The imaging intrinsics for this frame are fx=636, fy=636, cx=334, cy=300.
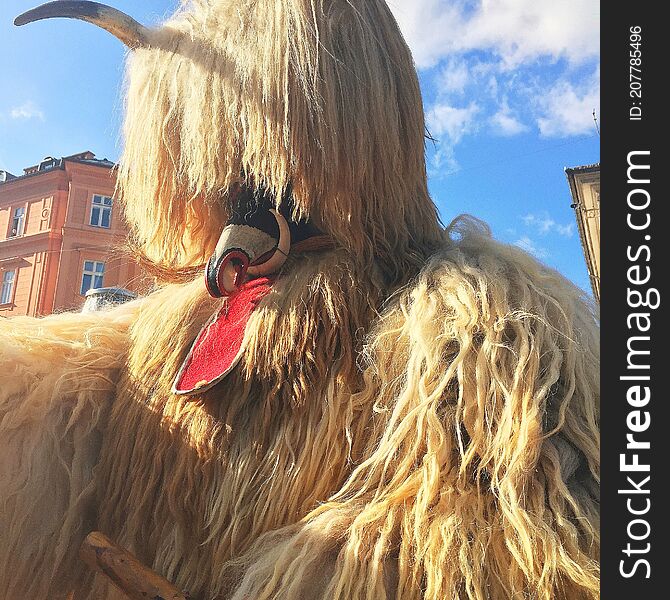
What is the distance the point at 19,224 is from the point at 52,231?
1.03 ft

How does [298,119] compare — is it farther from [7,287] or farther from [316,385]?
[7,287]

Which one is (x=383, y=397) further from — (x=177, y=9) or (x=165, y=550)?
(x=177, y=9)

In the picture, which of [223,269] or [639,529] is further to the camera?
[223,269]

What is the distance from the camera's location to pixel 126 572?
438 millimetres

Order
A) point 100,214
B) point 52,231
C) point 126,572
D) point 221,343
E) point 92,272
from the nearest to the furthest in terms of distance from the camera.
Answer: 1. point 126,572
2. point 221,343
3. point 100,214
4. point 52,231
5. point 92,272

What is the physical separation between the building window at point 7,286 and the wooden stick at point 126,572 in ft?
18.8

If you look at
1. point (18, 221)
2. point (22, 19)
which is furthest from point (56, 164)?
point (22, 19)

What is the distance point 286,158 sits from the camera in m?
0.53

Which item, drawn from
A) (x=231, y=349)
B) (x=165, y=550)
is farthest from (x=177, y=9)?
(x=165, y=550)

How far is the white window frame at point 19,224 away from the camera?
5.59 m

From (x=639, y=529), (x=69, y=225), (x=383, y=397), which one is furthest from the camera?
(x=69, y=225)

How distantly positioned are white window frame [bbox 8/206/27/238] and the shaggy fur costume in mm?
5536

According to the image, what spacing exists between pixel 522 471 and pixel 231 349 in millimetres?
253

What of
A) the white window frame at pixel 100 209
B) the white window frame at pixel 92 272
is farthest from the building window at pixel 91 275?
the white window frame at pixel 100 209
